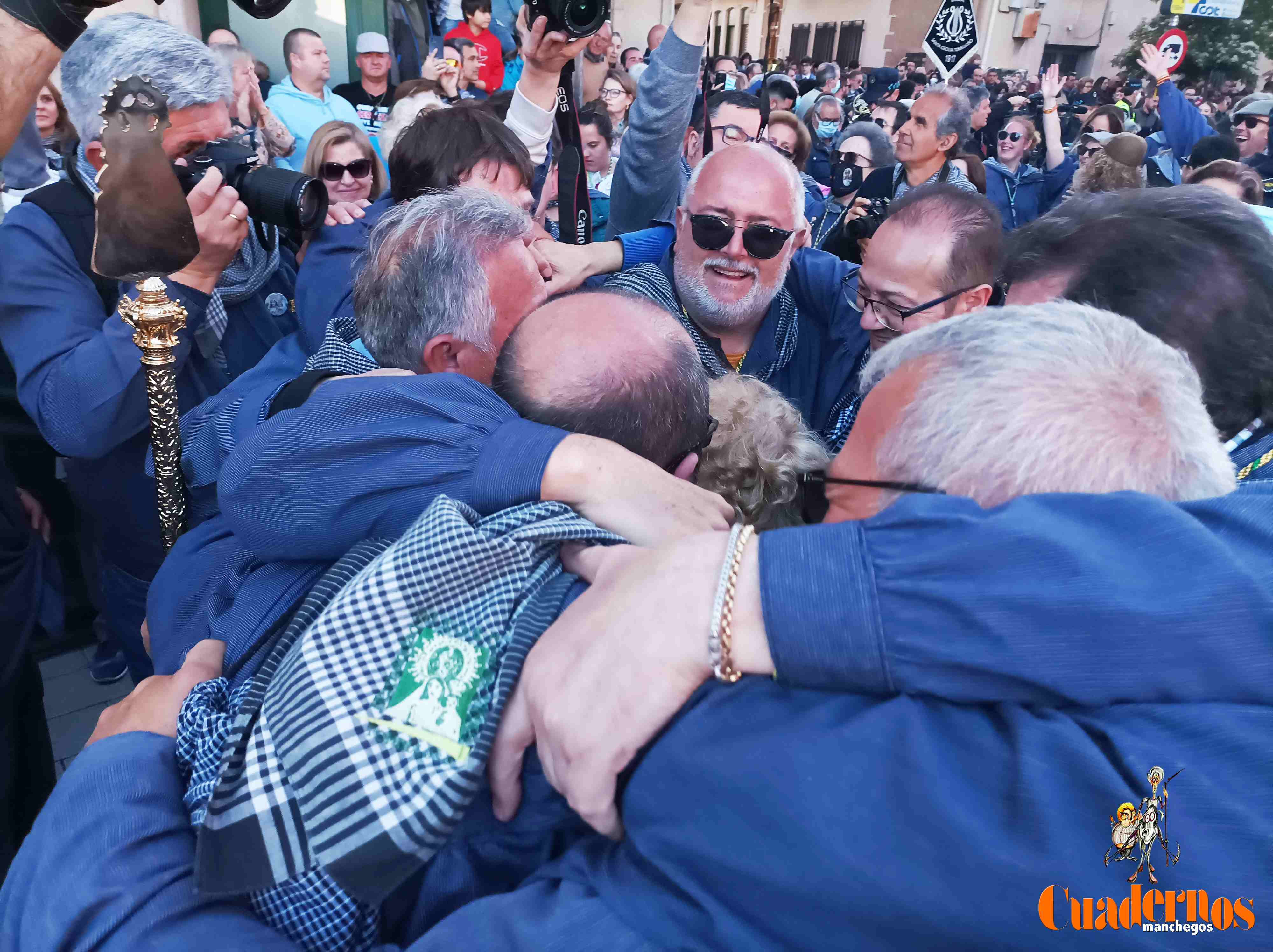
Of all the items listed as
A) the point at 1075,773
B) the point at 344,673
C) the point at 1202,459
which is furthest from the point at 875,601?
the point at 344,673

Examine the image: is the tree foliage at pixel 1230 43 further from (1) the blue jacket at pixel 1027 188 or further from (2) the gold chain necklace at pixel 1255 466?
(2) the gold chain necklace at pixel 1255 466

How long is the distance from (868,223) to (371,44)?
4862 mm

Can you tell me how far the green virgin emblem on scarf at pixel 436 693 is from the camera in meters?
0.86

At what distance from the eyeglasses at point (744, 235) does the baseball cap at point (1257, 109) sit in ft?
26.9

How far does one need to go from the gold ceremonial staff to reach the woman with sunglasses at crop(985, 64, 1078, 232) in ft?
16.7

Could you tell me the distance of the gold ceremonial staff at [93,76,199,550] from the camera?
1450mm

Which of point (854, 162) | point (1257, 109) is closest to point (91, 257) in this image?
point (854, 162)

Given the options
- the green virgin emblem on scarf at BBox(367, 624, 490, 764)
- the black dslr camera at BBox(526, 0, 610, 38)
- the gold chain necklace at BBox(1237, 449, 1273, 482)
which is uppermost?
the black dslr camera at BBox(526, 0, 610, 38)

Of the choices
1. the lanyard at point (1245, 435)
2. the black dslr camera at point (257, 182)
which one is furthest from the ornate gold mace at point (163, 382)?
the lanyard at point (1245, 435)

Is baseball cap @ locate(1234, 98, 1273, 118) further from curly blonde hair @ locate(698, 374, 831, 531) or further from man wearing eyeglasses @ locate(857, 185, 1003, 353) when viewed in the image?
curly blonde hair @ locate(698, 374, 831, 531)

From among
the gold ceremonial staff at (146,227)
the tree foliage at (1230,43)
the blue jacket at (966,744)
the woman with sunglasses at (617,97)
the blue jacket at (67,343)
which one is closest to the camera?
the blue jacket at (966,744)

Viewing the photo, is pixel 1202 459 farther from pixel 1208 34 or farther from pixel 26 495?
pixel 1208 34

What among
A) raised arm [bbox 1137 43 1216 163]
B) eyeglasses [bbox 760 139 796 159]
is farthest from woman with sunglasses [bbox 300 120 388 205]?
raised arm [bbox 1137 43 1216 163]

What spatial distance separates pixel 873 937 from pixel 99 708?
3.06 meters
